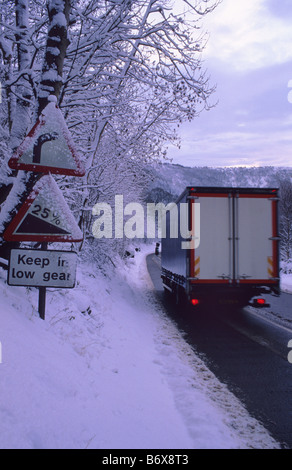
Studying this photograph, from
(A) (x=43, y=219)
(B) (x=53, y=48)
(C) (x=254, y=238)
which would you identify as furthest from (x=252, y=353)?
(B) (x=53, y=48)

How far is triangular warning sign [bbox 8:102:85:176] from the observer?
3.98 metres

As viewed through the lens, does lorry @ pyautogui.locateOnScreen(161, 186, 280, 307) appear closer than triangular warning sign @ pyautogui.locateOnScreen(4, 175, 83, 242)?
No

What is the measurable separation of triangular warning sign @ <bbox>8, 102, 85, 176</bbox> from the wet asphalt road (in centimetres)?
366

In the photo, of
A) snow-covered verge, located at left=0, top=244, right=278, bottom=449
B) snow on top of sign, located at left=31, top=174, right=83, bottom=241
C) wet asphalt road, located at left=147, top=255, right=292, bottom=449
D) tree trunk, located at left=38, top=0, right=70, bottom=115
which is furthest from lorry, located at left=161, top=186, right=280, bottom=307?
snow on top of sign, located at left=31, top=174, right=83, bottom=241

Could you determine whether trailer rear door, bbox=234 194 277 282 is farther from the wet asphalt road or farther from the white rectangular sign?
the white rectangular sign

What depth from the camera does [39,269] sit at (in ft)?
13.8

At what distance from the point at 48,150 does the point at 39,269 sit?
135 centimetres

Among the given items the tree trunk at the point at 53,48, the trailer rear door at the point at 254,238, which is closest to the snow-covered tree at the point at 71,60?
the tree trunk at the point at 53,48

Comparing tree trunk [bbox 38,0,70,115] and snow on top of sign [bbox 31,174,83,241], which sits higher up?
tree trunk [bbox 38,0,70,115]

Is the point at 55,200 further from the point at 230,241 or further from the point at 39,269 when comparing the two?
the point at 230,241

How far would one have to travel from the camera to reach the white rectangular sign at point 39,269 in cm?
416

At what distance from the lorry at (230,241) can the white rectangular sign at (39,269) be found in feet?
17.4

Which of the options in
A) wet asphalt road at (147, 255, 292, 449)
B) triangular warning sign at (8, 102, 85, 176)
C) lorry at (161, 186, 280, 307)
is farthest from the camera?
lorry at (161, 186, 280, 307)

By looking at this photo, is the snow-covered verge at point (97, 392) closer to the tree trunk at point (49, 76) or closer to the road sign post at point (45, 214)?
the road sign post at point (45, 214)
